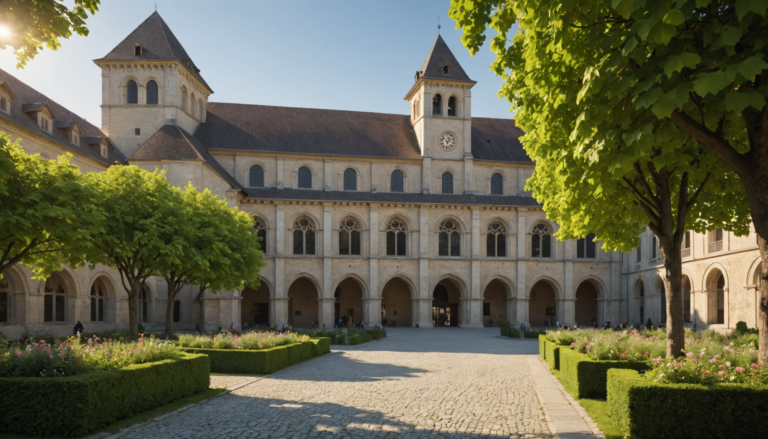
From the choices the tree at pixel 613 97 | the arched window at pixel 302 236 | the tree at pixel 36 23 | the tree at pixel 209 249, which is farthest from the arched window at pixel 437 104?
the tree at pixel 36 23

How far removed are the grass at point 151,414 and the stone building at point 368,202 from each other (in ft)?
87.7

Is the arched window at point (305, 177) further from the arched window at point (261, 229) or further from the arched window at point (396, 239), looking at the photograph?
the arched window at point (396, 239)

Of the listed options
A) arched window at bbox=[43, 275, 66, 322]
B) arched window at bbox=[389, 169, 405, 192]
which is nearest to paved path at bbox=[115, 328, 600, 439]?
arched window at bbox=[43, 275, 66, 322]

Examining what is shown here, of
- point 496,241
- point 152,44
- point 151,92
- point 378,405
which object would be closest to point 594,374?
point 378,405

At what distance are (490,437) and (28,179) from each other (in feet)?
42.4

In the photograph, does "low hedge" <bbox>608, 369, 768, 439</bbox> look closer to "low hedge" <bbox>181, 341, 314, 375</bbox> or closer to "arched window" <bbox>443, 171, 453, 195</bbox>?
"low hedge" <bbox>181, 341, 314, 375</bbox>

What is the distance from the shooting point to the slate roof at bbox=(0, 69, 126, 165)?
29875 millimetres

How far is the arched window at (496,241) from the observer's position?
157 ft

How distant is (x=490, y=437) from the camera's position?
31.0 feet

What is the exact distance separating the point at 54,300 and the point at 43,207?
20.7 meters

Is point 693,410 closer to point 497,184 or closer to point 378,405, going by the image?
point 378,405

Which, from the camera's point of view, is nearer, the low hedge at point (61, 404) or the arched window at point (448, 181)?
the low hedge at point (61, 404)

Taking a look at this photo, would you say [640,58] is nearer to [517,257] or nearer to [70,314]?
[70,314]

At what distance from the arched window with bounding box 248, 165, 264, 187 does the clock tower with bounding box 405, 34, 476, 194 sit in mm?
13534
